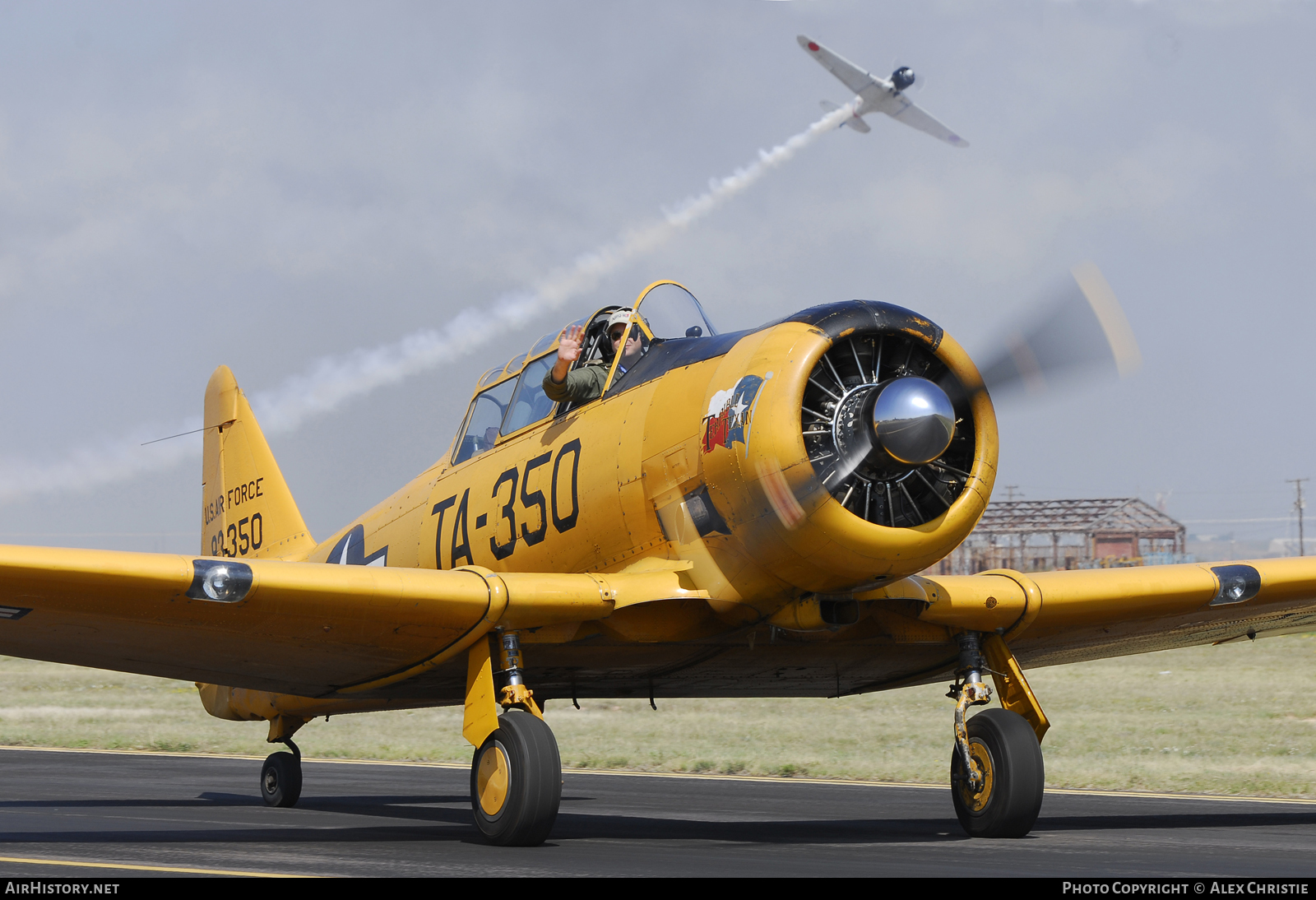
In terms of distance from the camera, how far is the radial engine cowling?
8094mm

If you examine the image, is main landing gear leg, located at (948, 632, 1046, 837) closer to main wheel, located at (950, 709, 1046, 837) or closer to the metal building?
main wheel, located at (950, 709, 1046, 837)

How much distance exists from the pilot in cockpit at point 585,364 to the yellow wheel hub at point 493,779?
8.71 feet

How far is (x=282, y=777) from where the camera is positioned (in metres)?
13.8

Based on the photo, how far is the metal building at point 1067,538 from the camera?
104 meters

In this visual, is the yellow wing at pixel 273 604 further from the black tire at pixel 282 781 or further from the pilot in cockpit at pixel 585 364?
the black tire at pixel 282 781

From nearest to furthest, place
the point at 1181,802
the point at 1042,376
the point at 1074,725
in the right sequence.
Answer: the point at 1042,376 < the point at 1181,802 < the point at 1074,725

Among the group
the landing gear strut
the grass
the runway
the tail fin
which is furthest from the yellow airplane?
the grass

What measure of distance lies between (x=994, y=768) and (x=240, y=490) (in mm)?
10144

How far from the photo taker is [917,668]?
11.3 metres

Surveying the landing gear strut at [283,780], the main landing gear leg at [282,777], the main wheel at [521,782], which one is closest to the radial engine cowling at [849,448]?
the main wheel at [521,782]

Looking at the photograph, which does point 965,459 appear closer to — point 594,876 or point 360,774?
point 594,876

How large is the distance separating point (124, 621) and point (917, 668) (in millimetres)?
6039

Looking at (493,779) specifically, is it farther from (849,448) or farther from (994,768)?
(994,768)

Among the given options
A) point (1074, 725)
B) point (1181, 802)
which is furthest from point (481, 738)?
point (1074, 725)
